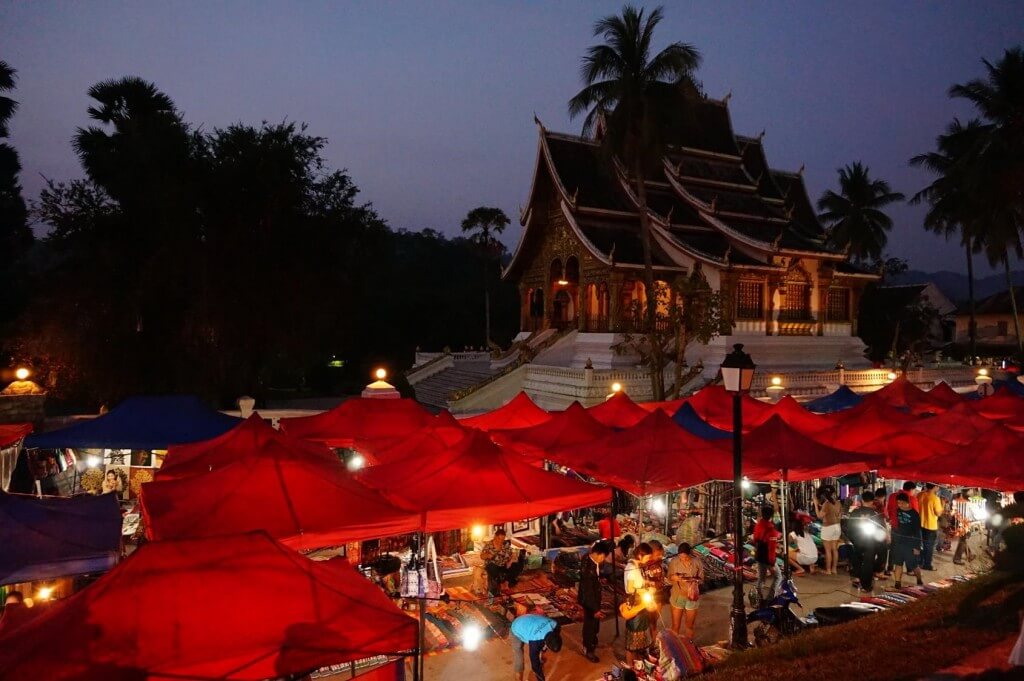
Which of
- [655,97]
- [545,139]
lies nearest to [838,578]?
[655,97]

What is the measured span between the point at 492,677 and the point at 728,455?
194 inches

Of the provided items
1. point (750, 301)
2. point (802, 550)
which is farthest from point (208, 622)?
point (750, 301)

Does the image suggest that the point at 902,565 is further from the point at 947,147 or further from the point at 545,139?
the point at 947,147

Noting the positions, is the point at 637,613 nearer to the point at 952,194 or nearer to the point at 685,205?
the point at 685,205

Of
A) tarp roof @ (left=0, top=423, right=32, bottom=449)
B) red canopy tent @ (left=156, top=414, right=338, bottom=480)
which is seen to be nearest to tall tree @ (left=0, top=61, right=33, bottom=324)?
tarp roof @ (left=0, top=423, right=32, bottom=449)

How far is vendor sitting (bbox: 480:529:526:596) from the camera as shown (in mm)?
9594

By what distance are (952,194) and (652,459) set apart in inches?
1509

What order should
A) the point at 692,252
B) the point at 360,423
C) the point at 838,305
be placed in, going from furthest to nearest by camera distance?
1. the point at 838,305
2. the point at 692,252
3. the point at 360,423

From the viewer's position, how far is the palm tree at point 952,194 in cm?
3603

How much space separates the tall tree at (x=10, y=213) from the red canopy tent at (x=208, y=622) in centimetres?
3127

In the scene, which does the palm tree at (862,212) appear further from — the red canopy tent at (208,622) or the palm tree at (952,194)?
the red canopy tent at (208,622)

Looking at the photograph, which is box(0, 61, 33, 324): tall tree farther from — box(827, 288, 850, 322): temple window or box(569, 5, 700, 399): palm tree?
box(827, 288, 850, 322): temple window

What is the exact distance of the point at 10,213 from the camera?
33.0m

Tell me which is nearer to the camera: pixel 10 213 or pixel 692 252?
pixel 692 252
